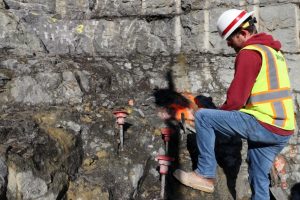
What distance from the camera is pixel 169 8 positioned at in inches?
248

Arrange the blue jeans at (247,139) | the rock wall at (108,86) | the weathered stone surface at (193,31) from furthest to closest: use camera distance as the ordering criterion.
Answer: the weathered stone surface at (193,31) → the rock wall at (108,86) → the blue jeans at (247,139)

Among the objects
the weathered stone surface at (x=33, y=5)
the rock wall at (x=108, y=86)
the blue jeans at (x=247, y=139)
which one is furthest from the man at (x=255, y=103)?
the weathered stone surface at (x=33, y=5)

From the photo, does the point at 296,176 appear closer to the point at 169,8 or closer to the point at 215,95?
the point at 215,95

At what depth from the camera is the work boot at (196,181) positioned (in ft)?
13.3

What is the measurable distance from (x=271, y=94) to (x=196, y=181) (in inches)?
46.2

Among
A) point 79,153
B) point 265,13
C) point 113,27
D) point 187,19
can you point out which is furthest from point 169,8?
point 79,153

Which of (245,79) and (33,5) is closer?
(245,79)

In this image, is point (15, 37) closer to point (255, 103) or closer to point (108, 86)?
point (108, 86)

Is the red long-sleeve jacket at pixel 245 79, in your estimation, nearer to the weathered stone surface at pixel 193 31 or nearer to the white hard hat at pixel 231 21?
the white hard hat at pixel 231 21

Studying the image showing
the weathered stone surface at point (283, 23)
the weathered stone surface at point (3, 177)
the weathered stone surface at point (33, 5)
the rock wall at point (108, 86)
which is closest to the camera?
the weathered stone surface at point (3, 177)

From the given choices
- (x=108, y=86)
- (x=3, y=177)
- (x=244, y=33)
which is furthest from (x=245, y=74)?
(x=108, y=86)

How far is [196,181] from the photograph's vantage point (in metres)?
4.07

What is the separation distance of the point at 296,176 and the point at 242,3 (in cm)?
248

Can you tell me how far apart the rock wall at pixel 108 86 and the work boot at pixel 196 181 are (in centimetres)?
14
